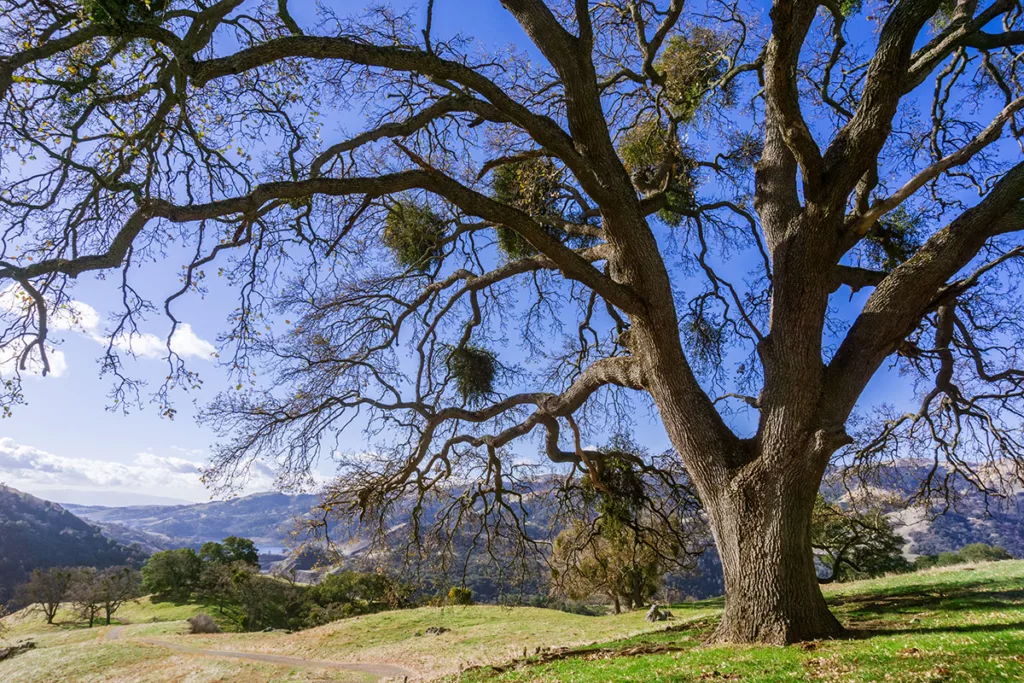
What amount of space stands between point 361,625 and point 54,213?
703 inches

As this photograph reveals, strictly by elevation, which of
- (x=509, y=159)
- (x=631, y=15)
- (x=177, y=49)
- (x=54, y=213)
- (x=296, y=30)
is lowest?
(x=54, y=213)

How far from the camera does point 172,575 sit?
38.5 meters

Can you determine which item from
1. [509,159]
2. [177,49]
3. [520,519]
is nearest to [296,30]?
[177,49]

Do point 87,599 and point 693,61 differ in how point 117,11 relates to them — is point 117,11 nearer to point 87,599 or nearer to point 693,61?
point 693,61

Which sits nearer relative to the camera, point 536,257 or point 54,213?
point 54,213

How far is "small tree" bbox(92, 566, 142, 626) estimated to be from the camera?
31500 millimetres

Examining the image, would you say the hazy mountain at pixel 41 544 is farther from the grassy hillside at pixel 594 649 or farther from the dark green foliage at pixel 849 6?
the dark green foliage at pixel 849 6

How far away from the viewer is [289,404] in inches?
252

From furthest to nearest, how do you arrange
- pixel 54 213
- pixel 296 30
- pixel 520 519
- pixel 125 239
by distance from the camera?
1. pixel 520 519
2. pixel 296 30
3. pixel 54 213
4. pixel 125 239

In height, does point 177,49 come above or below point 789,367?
above

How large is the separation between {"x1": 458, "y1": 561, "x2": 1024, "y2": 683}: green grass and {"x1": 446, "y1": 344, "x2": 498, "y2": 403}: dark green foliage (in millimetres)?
3566

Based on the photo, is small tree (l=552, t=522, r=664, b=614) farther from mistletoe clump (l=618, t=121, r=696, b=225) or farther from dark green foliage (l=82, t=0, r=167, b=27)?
dark green foliage (l=82, t=0, r=167, b=27)

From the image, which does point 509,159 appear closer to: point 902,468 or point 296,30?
point 296,30

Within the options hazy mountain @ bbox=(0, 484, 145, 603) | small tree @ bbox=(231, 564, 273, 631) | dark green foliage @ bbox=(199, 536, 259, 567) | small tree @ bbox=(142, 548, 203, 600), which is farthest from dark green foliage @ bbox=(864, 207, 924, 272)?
hazy mountain @ bbox=(0, 484, 145, 603)
